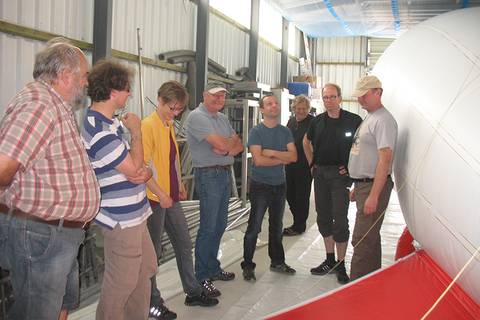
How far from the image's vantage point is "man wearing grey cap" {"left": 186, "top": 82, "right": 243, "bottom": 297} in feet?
10.8

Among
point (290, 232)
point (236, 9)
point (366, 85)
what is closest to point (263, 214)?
point (366, 85)

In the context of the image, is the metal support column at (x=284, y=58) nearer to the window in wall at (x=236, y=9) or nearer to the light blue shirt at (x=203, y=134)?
the window in wall at (x=236, y=9)

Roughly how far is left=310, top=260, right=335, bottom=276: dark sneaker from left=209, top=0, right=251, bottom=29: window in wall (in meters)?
4.61

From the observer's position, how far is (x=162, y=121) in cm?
280

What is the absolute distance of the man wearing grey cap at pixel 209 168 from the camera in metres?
3.29

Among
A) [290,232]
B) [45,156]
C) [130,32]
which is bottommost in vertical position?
[290,232]

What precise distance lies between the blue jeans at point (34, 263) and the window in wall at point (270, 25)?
8.50 meters

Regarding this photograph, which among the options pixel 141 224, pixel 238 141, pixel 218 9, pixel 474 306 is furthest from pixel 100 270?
pixel 218 9

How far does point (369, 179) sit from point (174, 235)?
1304mm

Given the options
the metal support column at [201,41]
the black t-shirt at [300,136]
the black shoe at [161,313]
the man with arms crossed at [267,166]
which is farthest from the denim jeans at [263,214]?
the metal support column at [201,41]

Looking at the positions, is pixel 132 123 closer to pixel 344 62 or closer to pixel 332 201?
pixel 332 201

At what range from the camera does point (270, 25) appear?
10273mm

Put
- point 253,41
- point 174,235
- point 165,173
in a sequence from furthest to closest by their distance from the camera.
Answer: point 253,41 → point 174,235 → point 165,173

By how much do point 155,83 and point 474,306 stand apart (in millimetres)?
4397
